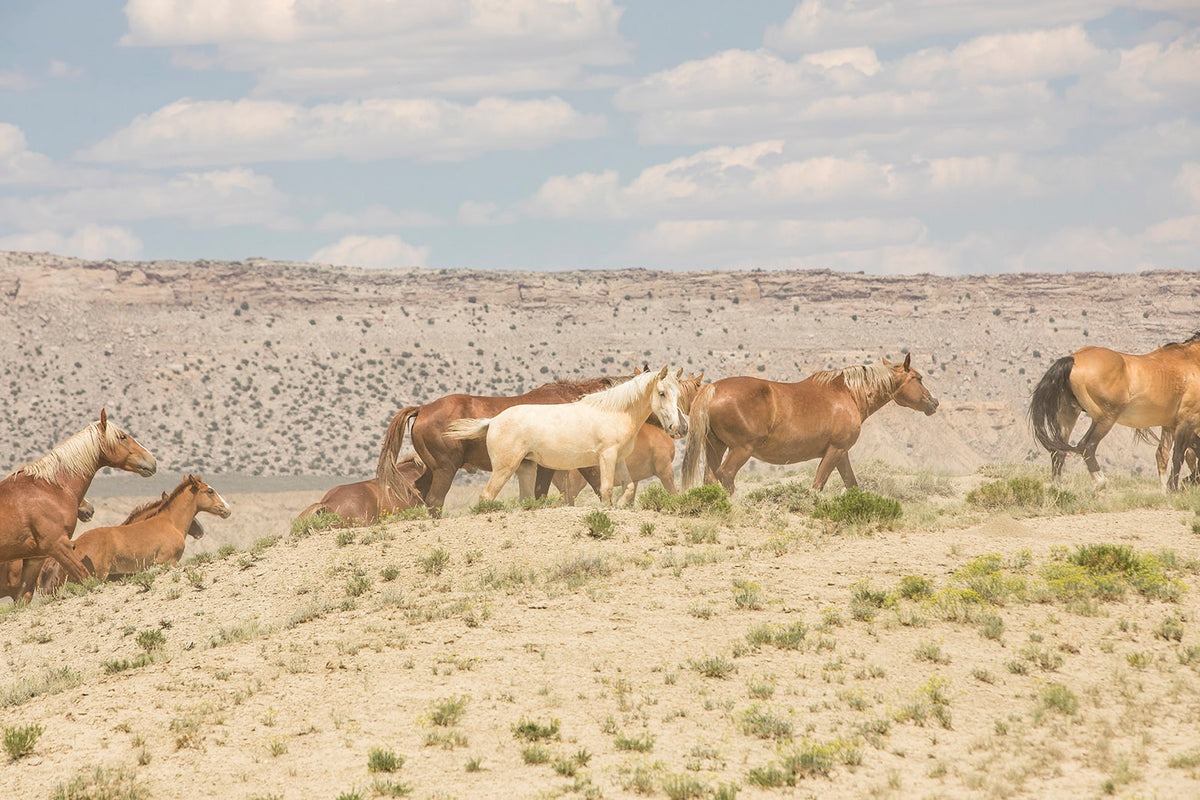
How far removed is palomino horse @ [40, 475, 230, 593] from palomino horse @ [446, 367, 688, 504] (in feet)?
18.1

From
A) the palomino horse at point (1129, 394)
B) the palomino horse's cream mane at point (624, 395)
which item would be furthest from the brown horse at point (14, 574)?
the palomino horse at point (1129, 394)

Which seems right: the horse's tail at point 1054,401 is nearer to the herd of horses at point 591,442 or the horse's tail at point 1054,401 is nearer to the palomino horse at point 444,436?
the herd of horses at point 591,442

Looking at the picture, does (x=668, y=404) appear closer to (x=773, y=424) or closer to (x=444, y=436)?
(x=773, y=424)

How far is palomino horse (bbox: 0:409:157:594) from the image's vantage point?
15.5 metres

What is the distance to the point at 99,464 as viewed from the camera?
54.3 feet

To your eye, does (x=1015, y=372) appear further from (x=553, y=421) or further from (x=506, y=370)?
(x=553, y=421)

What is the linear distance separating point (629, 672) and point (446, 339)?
80.2m

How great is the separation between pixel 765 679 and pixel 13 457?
66807mm

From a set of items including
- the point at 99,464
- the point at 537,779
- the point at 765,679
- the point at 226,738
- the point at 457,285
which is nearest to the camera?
the point at 537,779

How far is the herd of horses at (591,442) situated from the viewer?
1534 cm

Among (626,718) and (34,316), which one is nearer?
(626,718)

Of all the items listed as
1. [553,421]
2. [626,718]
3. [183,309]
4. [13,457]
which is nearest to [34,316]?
[183,309]

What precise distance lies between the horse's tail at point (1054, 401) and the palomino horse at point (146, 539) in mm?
14197

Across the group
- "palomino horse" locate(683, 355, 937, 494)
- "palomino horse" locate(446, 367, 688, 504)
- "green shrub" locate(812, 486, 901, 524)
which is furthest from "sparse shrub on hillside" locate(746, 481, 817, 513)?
"palomino horse" locate(446, 367, 688, 504)
